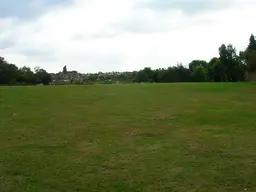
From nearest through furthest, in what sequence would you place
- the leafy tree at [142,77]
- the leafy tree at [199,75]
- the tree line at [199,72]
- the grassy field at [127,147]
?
the grassy field at [127,147], the tree line at [199,72], the leafy tree at [199,75], the leafy tree at [142,77]

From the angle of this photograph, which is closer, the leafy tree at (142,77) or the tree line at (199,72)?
the tree line at (199,72)

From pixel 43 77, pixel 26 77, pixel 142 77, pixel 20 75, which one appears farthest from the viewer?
pixel 142 77

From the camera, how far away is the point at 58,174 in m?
8.61

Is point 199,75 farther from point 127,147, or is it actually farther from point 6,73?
point 127,147

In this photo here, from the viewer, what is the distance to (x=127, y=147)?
1108 centimetres

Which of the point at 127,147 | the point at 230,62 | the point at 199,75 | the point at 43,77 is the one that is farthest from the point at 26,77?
the point at 127,147

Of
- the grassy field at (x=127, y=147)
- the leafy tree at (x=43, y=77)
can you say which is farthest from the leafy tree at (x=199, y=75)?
the grassy field at (x=127, y=147)

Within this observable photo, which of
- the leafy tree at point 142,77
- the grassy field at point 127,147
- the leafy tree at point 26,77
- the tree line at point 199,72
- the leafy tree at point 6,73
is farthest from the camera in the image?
the leafy tree at point 142,77

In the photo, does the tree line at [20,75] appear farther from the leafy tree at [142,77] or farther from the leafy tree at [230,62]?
the leafy tree at [230,62]

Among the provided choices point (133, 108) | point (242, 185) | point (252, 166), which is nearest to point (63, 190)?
point (242, 185)

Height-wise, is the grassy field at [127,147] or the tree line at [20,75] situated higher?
the tree line at [20,75]

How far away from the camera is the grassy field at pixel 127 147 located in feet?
26.6

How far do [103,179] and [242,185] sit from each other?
2.88 metres

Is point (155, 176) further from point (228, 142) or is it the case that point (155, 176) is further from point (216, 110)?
point (216, 110)
